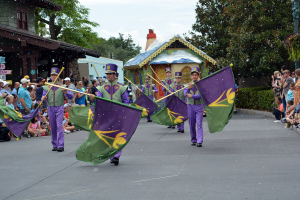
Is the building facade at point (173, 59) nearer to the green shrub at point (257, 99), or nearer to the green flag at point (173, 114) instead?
the green shrub at point (257, 99)

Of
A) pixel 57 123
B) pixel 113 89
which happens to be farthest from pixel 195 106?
pixel 57 123

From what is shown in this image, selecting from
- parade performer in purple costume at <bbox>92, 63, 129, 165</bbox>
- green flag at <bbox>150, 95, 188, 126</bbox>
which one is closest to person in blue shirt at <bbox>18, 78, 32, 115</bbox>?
green flag at <bbox>150, 95, 188, 126</bbox>

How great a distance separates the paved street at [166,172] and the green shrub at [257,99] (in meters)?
8.74

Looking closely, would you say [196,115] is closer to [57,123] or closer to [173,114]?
[57,123]

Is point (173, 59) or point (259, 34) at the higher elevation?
point (259, 34)

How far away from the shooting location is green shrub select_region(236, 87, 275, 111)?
20253mm

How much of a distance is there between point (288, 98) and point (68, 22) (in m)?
31.1

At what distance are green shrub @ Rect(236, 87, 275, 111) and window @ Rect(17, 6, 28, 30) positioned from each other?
13348mm

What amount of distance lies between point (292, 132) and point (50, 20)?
32.7 m

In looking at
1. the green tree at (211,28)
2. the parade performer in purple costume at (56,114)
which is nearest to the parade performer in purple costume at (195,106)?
the parade performer in purple costume at (56,114)

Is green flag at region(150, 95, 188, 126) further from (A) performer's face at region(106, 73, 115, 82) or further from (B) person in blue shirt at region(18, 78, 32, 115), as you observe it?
(A) performer's face at region(106, 73, 115, 82)

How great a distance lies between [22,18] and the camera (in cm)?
2452

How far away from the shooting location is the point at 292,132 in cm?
1269

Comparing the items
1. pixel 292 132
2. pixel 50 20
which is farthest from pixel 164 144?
pixel 50 20
